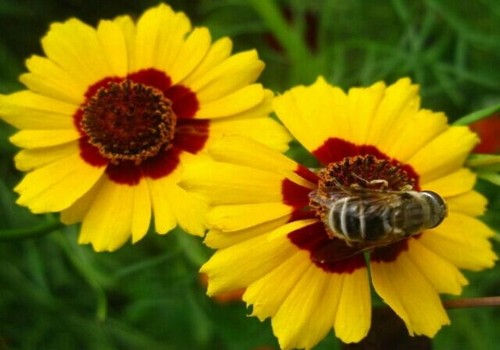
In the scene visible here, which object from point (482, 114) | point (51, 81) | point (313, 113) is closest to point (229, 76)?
point (313, 113)

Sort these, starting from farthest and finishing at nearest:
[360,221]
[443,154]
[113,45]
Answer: [113,45] → [443,154] → [360,221]

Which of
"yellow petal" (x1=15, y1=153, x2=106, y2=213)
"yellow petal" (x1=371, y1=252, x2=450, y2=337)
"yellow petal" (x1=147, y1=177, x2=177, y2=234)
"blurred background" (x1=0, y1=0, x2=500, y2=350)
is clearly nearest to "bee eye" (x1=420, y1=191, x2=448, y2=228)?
"yellow petal" (x1=371, y1=252, x2=450, y2=337)

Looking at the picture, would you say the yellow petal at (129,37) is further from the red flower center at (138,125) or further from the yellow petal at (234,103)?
the yellow petal at (234,103)

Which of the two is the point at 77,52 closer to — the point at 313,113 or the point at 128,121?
the point at 128,121

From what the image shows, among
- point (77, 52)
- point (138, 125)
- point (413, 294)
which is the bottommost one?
point (413, 294)

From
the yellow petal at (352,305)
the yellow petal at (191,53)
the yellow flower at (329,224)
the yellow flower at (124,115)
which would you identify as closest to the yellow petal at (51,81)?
the yellow flower at (124,115)

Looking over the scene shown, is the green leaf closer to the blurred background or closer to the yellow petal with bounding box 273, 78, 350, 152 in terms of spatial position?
the yellow petal with bounding box 273, 78, 350, 152
